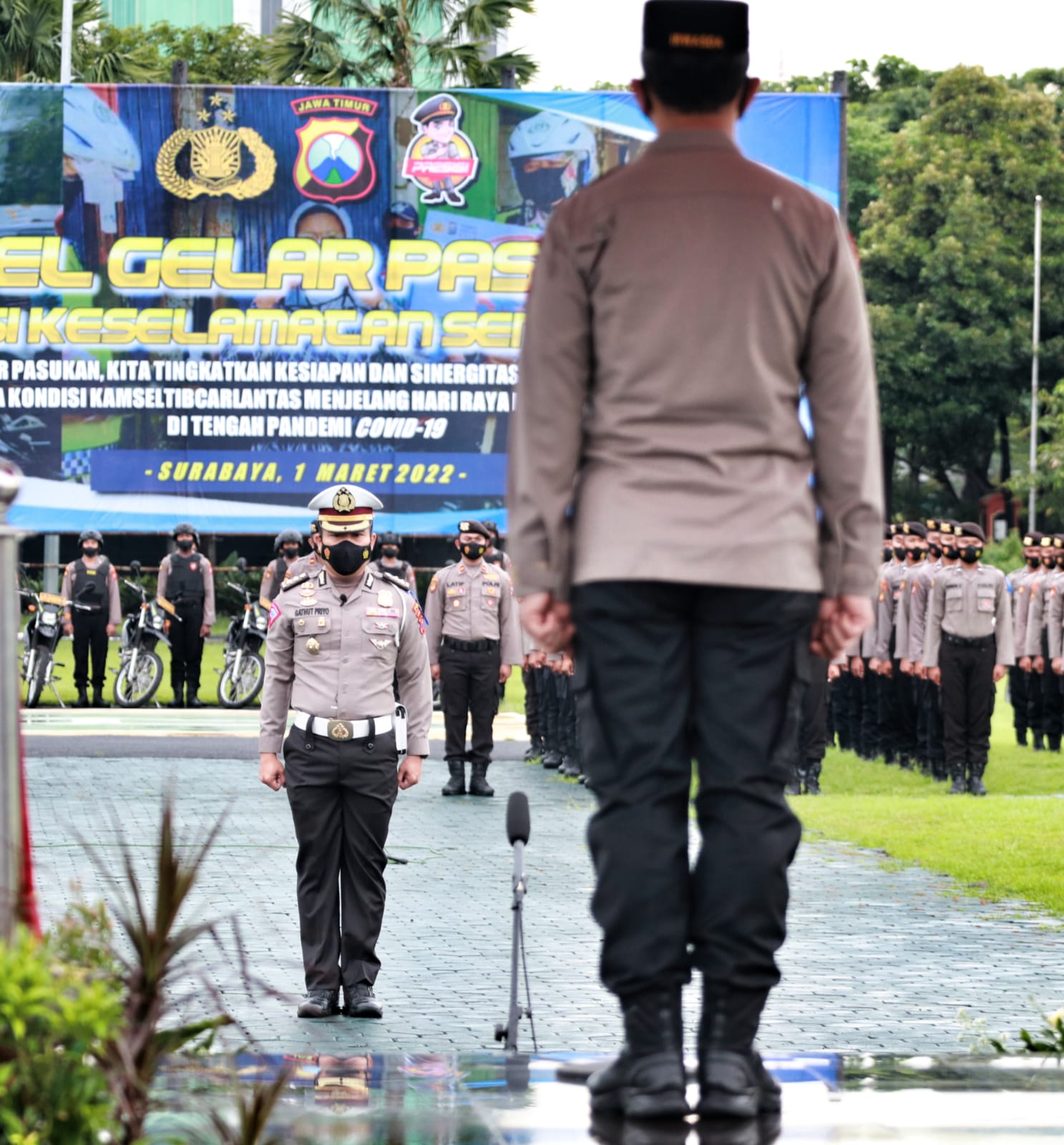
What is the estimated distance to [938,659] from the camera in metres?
19.3

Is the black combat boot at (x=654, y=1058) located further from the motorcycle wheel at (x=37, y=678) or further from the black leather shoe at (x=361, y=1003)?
the motorcycle wheel at (x=37, y=678)

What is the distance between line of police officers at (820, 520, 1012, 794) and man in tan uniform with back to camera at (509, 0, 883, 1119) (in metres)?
13.1

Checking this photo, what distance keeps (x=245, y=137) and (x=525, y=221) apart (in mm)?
3803

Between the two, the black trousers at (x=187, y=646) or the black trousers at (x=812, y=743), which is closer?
the black trousers at (x=812, y=743)

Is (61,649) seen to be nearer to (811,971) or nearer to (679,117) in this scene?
(811,971)

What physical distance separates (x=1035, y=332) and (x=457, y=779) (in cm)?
3654

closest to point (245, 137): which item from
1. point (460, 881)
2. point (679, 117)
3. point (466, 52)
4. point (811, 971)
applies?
point (466, 52)

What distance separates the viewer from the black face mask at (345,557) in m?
8.70

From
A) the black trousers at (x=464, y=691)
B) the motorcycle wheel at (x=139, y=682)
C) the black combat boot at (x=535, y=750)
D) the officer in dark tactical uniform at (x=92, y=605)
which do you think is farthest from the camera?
the motorcycle wheel at (x=139, y=682)

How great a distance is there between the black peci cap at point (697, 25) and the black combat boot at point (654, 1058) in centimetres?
179

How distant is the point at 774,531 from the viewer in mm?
3893

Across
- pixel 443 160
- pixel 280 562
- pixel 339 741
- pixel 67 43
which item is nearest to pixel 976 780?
pixel 280 562

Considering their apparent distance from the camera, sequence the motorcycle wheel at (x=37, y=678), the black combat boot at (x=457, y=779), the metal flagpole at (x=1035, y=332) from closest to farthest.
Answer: the black combat boot at (x=457, y=779) → the motorcycle wheel at (x=37, y=678) → the metal flagpole at (x=1035, y=332)

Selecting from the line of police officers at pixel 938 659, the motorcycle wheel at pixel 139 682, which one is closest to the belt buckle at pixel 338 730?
the line of police officers at pixel 938 659
